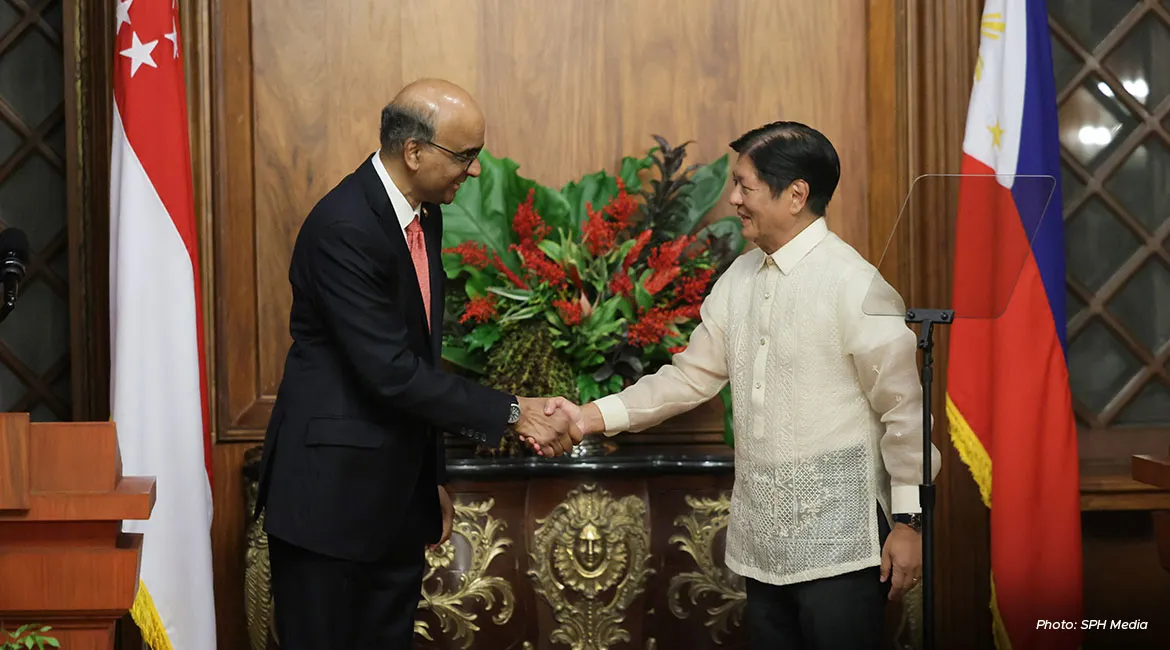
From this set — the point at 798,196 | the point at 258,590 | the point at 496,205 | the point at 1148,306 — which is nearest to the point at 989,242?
the point at 798,196

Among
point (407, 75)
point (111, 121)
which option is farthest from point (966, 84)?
point (111, 121)

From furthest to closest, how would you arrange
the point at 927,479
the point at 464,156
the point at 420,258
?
the point at 420,258 < the point at 464,156 < the point at 927,479

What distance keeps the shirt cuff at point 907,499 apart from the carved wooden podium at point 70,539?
132 centimetres

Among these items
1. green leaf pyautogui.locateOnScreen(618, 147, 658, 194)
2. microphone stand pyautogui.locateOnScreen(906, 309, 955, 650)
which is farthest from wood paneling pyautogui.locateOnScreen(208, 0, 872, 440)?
microphone stand pyautogui.locateOnScreen(906, 309, 955, 650)

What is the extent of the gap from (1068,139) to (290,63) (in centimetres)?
247

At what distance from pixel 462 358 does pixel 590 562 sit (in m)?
Answer: 0.71

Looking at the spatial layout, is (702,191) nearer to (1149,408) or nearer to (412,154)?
(412,154)

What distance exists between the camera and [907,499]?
2293 mm

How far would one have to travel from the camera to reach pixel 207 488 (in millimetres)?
3426

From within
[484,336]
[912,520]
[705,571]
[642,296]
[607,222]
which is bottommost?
[705,571]

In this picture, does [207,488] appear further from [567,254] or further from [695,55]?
[695,55]

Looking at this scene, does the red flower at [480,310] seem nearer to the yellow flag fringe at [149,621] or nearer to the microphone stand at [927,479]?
the yellow flag fringe at [149,621]

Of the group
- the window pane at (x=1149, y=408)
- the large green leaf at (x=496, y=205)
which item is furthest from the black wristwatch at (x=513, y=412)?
the window pane at (x=1149, y=408)

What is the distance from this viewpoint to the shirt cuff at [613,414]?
2719 mm
